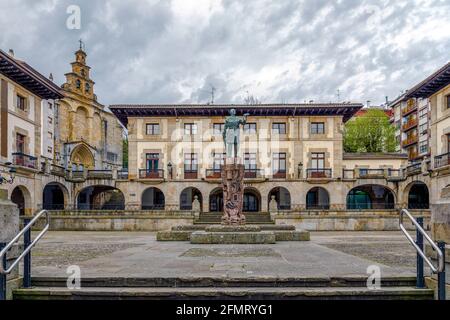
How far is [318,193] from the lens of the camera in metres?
38.3

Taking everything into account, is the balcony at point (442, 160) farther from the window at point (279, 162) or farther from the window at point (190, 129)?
the window at point (190, 129)

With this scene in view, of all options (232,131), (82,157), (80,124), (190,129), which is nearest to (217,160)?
(190,129)

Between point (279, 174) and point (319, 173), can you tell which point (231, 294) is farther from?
point (319, 173)

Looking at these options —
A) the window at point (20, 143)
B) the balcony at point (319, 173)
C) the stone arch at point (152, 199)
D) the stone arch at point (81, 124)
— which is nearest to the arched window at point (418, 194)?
the balcony at point (319, 173)

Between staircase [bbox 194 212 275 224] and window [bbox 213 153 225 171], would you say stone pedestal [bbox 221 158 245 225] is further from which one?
window [bbox 213 153 225 171]

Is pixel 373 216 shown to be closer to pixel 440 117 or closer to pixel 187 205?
pixel 440 117

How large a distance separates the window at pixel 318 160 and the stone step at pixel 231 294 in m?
31.1

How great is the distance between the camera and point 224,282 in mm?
5941

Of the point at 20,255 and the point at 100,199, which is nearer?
the point at 20,255

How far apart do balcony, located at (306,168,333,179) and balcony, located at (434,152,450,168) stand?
358 inches

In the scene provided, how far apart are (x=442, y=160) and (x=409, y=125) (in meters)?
25.1

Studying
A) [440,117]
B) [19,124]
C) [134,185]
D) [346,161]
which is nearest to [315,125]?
[346,161]

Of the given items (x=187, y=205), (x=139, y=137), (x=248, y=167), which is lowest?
(x=187, y=205)
